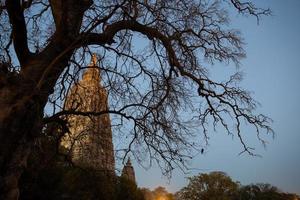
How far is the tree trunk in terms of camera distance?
7.50 m

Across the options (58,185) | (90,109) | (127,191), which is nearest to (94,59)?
(90,109)

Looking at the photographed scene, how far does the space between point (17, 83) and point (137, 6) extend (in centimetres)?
385

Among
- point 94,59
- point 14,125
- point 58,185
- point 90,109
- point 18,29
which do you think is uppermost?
point 58,185

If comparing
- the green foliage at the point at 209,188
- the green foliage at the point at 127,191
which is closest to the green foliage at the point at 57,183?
the green foliage at the point at 127,191

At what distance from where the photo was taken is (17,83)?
25.8 ft

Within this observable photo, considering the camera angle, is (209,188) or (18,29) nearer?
(18,29)

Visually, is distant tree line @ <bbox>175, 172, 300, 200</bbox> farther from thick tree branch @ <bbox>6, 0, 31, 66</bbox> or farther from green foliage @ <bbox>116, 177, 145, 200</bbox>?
thick tree branch @ <bbox>6, 0, 31, 66</bbox>

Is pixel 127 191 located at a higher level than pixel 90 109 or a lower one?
higher

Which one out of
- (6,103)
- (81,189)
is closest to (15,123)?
(6,103)

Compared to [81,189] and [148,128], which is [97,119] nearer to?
[148,128]

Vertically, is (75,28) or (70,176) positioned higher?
(70,176)

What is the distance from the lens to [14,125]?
25.0ft

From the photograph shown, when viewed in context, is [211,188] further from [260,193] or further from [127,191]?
[127,191]

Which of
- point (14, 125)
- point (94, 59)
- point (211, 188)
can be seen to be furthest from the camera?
point (211, 188)
